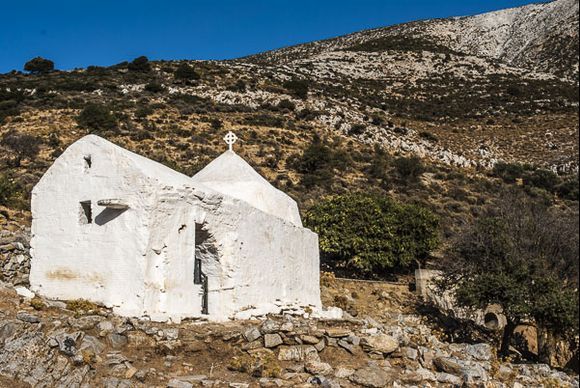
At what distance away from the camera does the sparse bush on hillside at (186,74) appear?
51675 millimetres

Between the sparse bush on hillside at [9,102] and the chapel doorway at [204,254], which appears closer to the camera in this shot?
the chapel doorway at [204,254]

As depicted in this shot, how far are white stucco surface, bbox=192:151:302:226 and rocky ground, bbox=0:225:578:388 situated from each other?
4.03 meters

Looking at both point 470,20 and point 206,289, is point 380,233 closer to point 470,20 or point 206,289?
point 206,289

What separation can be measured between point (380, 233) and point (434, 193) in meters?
12.3

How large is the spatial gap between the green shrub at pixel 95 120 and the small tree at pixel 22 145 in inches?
161

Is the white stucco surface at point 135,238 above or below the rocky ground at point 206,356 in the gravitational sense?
above

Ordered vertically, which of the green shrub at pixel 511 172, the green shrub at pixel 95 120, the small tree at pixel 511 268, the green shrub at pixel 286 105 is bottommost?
the small tree at pixel 511 268

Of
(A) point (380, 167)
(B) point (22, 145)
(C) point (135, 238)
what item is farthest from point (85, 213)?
(A) point (380, 167)

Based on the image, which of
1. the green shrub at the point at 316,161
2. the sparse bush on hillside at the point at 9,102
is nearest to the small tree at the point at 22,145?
the sparse bush on hillside at the point at 9,102

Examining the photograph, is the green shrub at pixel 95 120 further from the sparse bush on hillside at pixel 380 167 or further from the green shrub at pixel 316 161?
the sparse bush on hillside at pixel 380 167

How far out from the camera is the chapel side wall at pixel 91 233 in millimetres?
9992

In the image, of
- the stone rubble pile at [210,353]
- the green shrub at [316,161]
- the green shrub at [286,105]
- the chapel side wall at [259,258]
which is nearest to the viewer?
the stone rubble pile at [210,353]

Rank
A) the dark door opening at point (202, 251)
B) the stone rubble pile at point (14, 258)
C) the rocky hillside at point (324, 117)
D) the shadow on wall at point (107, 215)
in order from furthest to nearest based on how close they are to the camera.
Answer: the rocky hillside at point (324, 117), the stone rubble pile at point (14, 258), the dark door opening at point (202, 251), the shadow on wall at point (107, 215)

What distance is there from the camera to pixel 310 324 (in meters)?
11.3
